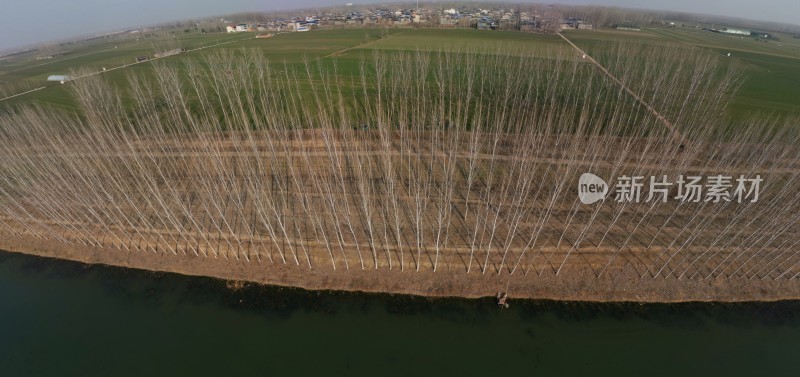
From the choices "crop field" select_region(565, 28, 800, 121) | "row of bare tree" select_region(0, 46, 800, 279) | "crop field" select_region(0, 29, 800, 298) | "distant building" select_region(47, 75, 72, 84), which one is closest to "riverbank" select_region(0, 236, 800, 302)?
"crop field" select_region(0, 29, 800, 298)

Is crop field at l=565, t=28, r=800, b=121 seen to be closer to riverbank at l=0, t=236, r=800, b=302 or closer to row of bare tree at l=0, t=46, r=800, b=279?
row of bare tree at l=0, t=46, r=800, b=279

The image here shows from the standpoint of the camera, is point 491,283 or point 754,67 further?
point 754,67

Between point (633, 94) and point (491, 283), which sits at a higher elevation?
point (633, 94)

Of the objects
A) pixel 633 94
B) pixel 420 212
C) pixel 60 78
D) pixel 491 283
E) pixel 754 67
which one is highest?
pixel 60 78

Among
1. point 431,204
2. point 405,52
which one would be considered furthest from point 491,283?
point 405,52

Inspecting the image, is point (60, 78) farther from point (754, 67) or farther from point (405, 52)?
point (754, 67)

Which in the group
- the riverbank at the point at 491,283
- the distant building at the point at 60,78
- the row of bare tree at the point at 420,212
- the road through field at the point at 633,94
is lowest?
the riverbank at the point at 491,283

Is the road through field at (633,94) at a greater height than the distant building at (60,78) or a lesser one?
lesser

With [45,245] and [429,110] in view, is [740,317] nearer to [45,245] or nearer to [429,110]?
[429,110]

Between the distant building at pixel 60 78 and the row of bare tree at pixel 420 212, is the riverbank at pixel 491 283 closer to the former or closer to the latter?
the row of bare tree at pixel 420 212

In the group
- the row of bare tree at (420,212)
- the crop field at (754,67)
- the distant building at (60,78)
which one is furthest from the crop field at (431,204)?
the distant building at (60,78)
